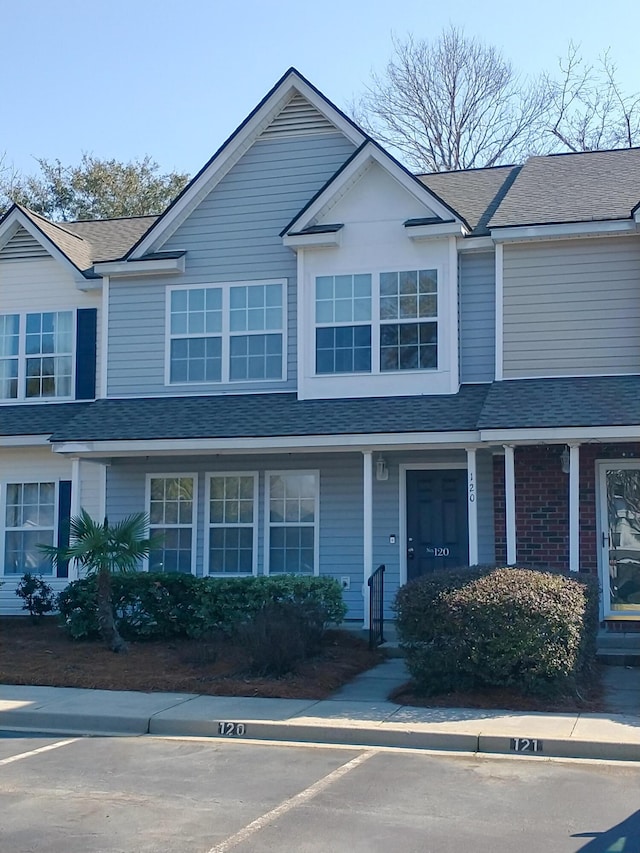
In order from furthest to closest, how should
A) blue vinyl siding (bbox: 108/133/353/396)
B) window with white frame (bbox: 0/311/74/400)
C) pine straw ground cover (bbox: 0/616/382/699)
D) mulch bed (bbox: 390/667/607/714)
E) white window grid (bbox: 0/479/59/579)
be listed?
window with white frame (bbox: 0/311/74/400), white window grid (bbox: 0/479/59/579), blue vinyl siding (bbox: 108/133/353/396), pine straw ground cover (bbox: 0/616/382/699), mulch bed (bbox: 390/667/607/714)

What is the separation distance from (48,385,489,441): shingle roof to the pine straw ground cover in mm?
2932

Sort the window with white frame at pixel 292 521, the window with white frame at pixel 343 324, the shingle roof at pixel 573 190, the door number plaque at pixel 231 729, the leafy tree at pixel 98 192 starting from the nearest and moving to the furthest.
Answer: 1. the door number plaque at pixel 231 729
2. the shingle roof at pixel 573 190
3. the window with white frame at pixel 343 324
4. the window with white frame at pixel 292 521
5. the leafy tree at pixel 98 192

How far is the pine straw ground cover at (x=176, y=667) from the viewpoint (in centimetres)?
1117

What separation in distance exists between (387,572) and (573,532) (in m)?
3.40

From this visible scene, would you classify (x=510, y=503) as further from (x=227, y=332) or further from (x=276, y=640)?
(x=227, y=332)

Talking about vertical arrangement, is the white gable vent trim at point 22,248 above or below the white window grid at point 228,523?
above

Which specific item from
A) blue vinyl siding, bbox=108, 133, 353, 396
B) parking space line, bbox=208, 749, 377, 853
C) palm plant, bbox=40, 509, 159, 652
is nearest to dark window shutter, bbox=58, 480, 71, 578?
blue vinyl siding, bbox=108, 133, 353, 396

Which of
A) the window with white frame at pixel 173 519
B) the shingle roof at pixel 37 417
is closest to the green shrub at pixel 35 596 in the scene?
the window with white frame at pixel 173 519

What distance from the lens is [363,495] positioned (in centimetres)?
1548

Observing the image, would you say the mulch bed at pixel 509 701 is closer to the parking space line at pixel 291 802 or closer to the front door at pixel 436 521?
the parking space line at pixel 291 802

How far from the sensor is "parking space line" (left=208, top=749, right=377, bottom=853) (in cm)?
612

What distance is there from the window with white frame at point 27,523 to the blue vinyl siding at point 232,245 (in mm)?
2408

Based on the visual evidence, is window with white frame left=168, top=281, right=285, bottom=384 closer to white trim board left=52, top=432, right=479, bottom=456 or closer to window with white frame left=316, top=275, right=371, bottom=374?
window with white frame left=316, top=275, right=371, bottom=374

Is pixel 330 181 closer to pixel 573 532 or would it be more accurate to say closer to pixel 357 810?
pixel 573 532
